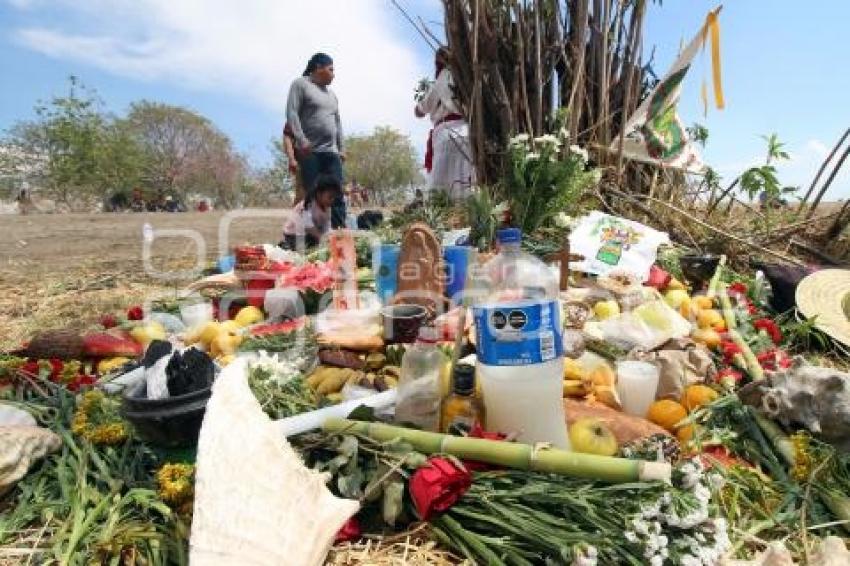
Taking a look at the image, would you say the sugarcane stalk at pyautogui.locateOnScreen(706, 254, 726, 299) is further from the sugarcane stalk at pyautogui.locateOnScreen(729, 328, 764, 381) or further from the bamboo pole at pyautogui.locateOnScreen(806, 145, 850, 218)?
the bamboo pole at pyautogui.locateOnScreen(806, 145, 850, 218)

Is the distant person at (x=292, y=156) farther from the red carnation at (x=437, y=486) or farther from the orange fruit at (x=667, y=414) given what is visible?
the red carnation at (x=437, y=486)

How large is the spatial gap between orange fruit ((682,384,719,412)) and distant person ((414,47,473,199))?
3.75 meters

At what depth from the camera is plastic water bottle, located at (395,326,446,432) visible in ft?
4.72

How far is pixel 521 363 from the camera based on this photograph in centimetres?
133

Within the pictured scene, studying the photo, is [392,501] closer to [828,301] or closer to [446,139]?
[828,301]

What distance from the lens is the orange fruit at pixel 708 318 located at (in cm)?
233

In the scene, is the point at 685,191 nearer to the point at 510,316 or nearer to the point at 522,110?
the point at 522,110

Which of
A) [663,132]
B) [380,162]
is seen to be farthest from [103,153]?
[663,132]

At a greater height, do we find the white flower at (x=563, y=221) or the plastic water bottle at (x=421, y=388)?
the white flower at (x=563, y=221)

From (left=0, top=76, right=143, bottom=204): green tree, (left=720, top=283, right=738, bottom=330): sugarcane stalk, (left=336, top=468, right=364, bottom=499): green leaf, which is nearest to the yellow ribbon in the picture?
(left=720, top=283, right=738, bottom=330): sugarcane stalk

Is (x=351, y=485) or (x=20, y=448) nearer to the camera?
(x=351, y=485)

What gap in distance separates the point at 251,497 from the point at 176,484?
0.28 meters

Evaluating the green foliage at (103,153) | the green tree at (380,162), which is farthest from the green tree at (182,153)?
the green tree at (380,162)

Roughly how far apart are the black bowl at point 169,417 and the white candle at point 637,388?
3.93 ft
